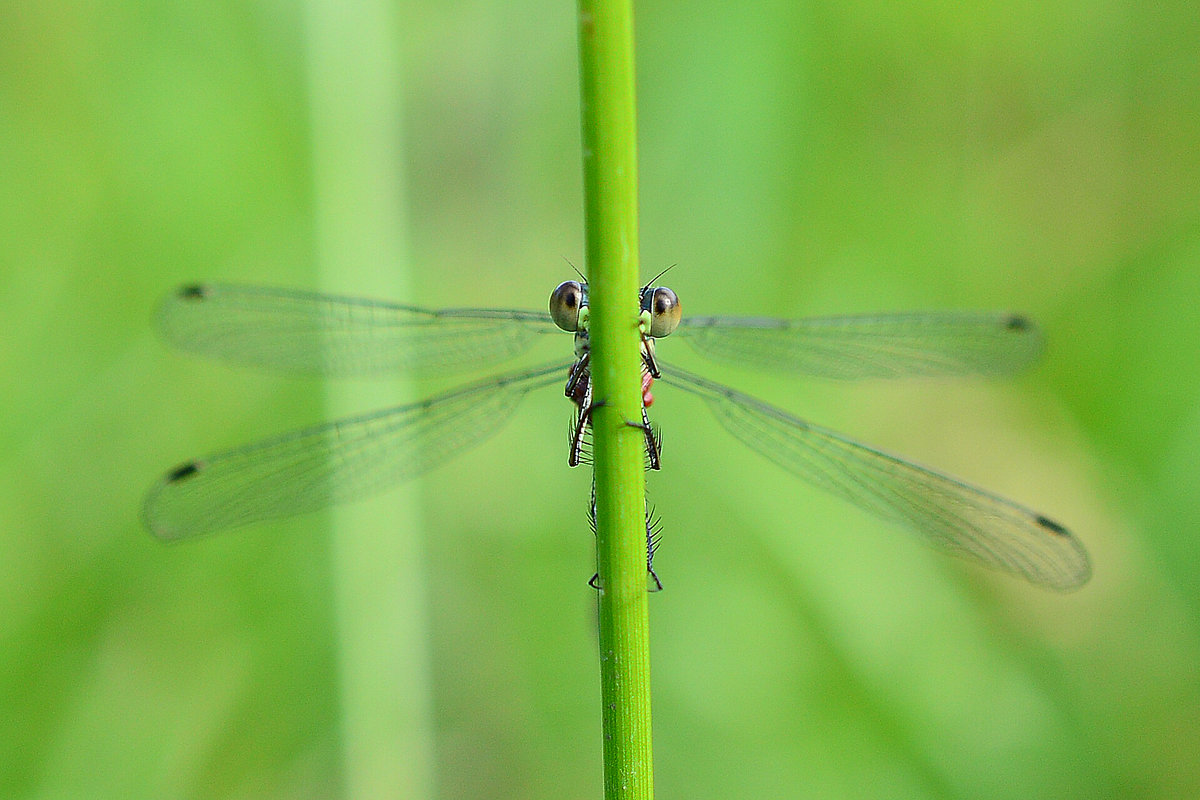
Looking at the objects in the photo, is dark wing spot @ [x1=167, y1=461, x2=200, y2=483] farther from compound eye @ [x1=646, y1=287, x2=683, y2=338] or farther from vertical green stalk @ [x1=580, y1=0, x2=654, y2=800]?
vertical green stalk @ [x1=580, y1=0, x2=654, y2=800]

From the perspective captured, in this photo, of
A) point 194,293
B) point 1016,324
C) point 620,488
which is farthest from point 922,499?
point 194,293

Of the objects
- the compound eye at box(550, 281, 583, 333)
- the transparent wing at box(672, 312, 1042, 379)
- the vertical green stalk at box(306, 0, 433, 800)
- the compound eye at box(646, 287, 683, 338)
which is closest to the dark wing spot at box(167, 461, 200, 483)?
the vertical green stalk at box(306, 0, 433, 800)

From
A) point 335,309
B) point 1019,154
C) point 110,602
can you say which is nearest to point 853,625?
point 335,309

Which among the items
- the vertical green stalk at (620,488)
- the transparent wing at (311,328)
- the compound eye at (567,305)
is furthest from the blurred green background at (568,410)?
the vertical green stalk at (620,488)

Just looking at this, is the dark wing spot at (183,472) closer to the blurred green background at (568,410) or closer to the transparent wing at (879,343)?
the blurred green background at (568,410)

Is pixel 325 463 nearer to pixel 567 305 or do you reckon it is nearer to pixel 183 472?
pixel 183 472

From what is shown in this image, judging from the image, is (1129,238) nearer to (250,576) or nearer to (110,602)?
(250,576)

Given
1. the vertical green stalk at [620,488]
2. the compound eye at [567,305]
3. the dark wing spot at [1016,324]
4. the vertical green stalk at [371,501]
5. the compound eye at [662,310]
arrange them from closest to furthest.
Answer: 1. the vertical green stalk at [620,488]
2. the compound eye at [567,305]
3. the compound eye at [662,310]
4. the dark wing spot at [1016,324]
5. the vertical green stalk at [371,501]
